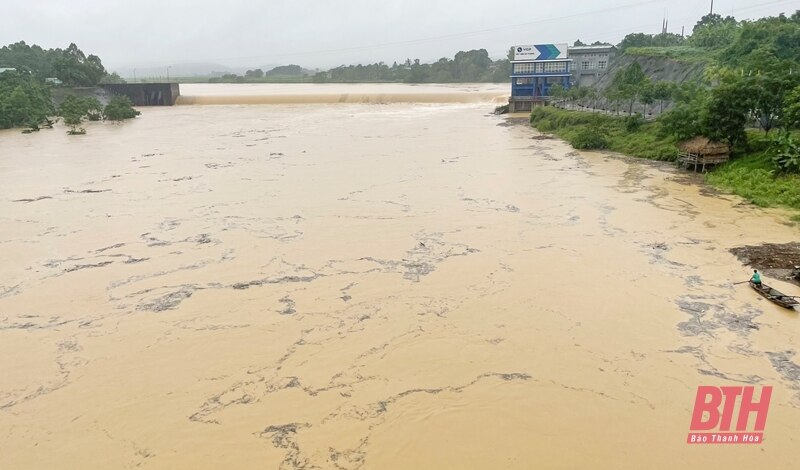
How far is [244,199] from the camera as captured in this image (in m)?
18.1

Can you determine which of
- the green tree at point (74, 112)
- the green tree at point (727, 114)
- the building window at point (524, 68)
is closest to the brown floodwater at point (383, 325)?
the green tree at point (727, 114)

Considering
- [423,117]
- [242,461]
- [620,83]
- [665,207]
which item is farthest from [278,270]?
[423,117]

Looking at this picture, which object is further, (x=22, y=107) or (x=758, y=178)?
(x=22, y=107)

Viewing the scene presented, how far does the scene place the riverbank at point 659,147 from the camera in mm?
16172

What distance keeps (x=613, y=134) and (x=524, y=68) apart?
2094cm

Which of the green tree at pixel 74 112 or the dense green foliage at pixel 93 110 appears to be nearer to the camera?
the green tree at pixel 74 112

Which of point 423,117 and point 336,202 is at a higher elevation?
point 423,117

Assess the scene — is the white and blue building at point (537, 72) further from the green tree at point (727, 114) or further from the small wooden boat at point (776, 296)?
the small wooden boat at point (776, 296)

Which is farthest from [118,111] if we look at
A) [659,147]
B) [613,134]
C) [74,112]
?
[659,147]

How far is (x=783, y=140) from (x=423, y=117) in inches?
1101

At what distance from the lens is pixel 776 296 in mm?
9859

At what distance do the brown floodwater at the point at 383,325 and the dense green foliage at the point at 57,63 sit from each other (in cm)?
4193

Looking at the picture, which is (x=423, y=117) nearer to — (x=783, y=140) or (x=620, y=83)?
(x=620, y=83)

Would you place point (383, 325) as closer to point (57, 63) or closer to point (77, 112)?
point (77, 112)
